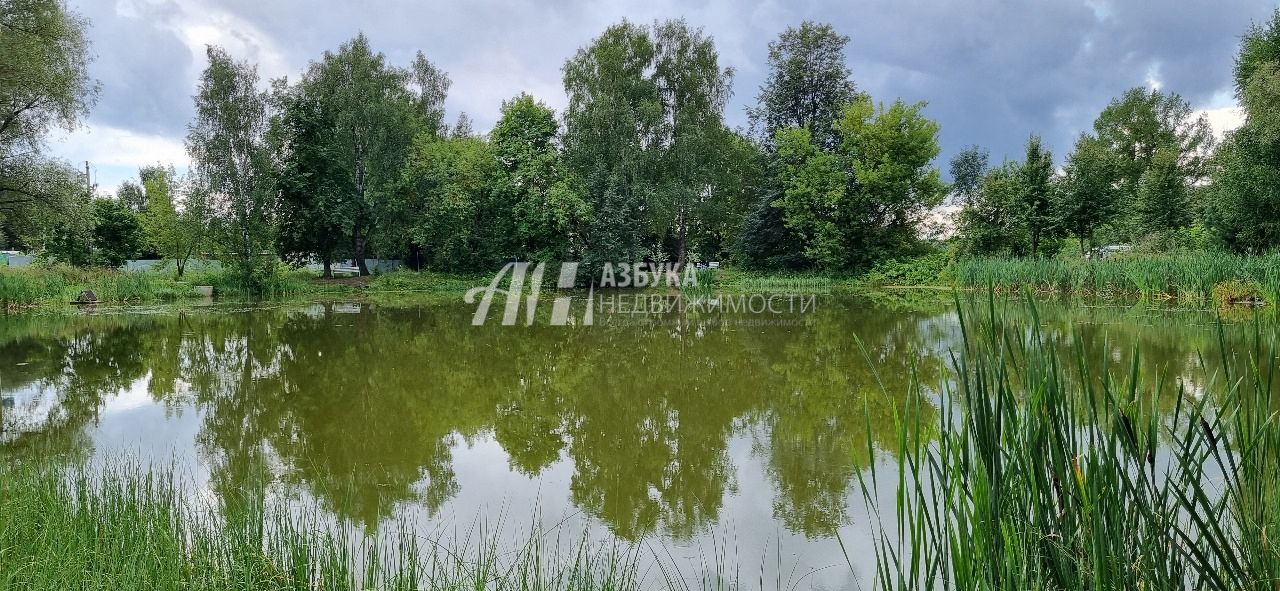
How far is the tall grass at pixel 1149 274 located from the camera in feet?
41.9

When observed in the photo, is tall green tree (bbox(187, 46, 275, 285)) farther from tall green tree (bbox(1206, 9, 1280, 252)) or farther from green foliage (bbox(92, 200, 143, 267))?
tall green tree (bbox(1206, 9, 1280, 252))

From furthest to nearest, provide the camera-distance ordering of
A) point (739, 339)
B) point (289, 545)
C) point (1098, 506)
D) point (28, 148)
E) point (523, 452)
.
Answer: point (28, 148)
point (739, 339)
point (523, 452)
point (289, 545)
point (1098, 506)

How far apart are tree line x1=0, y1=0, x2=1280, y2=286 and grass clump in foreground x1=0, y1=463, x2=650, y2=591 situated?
20563 mm

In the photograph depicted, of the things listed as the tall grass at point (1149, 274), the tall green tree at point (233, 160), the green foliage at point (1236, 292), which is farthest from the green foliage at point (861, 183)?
the tall green tree at point (233, 160)

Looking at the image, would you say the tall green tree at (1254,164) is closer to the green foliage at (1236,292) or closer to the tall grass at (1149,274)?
the tall grass at (1149,274)

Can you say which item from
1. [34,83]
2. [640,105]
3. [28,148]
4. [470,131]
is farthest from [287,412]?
[470,131]

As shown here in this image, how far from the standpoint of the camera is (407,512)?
334cm

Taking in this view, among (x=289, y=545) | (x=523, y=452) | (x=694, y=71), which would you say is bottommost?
(x=523, y=452)

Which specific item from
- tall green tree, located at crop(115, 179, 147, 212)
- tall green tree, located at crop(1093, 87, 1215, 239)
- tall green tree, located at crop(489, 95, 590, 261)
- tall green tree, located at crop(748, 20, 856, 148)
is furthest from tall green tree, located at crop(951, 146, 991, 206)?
tall green tree, located at crop(115, 179, 147, 212)

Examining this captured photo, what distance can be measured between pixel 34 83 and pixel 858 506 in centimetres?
1802

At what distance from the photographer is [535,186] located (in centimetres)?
2439

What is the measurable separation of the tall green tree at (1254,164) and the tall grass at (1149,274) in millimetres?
2474

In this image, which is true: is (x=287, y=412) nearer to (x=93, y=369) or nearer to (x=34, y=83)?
(x=93, y=369)

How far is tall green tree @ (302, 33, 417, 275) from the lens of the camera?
23.1 m
